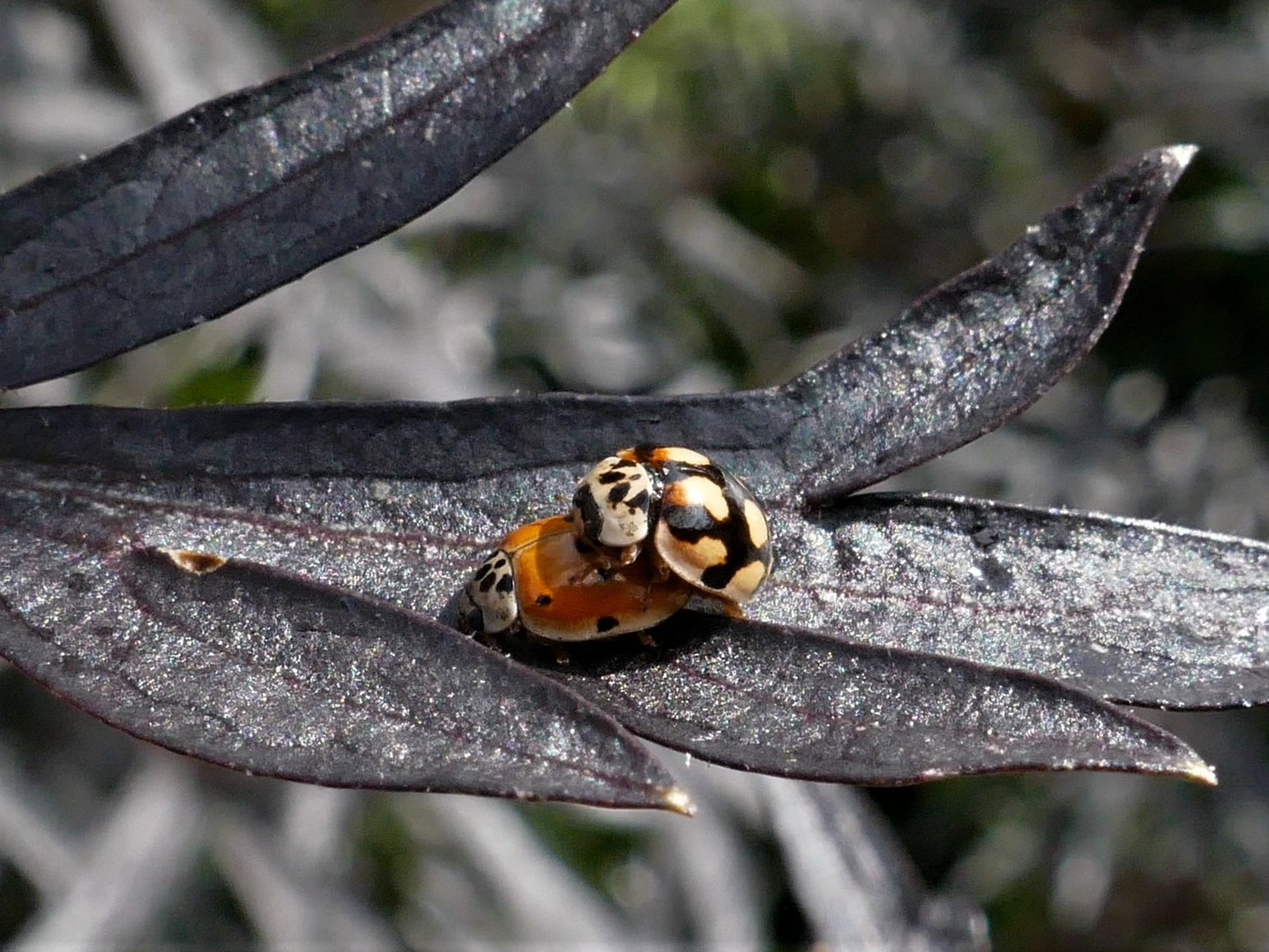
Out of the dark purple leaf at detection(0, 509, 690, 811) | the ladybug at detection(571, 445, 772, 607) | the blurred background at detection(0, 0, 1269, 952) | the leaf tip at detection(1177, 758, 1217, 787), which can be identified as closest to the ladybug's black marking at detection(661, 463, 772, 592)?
the ladybug at detection(571, 445, 772, 607)

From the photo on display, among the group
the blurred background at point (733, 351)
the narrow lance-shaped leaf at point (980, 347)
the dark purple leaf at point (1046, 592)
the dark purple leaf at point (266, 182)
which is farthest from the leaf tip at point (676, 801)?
the blurred background at point (733, 351)

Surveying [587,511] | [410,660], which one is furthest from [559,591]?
[410,660]

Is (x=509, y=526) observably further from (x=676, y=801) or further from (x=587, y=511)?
(x=676, y=801)

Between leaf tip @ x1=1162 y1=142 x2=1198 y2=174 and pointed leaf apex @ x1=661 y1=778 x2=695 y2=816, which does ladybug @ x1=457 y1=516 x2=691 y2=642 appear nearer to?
pointed leaf apex @ x1=661 y1=778 x2=695 y2=816

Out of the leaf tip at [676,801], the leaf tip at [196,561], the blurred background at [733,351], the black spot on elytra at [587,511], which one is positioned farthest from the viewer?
the blurred background at [733,351]

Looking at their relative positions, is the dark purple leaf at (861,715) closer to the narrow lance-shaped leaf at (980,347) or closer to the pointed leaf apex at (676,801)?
the pointed leaf apex at (676,801)
